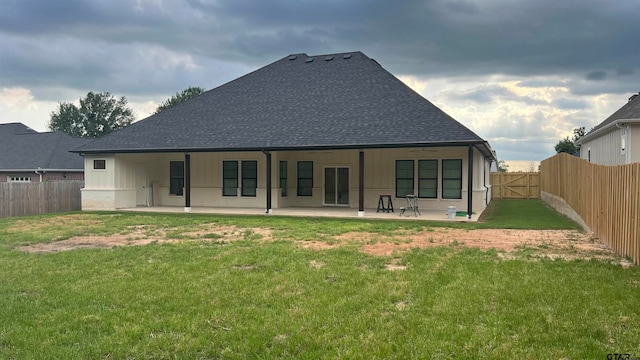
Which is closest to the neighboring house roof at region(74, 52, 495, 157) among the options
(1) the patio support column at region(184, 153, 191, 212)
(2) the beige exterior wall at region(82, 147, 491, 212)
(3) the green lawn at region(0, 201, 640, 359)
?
(1) the patio support column at region(184, 153, 191, 212)

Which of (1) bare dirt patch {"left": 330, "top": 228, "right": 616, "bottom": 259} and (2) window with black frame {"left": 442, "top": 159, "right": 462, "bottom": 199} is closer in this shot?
(1) bare dirt patch {"left": 330, "top": 228, "right": 616, "bottom": 259}

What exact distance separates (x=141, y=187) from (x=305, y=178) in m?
7.62

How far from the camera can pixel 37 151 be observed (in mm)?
32094

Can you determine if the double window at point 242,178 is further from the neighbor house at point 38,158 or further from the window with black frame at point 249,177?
the neighbor house at point 38,158

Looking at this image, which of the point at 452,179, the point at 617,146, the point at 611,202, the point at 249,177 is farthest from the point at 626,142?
the point at 249,177

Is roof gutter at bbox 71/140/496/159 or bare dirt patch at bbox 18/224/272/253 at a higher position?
roof gutter at bbox 71/140/496/159

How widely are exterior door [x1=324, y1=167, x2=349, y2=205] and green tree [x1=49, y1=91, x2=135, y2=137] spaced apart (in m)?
54.5

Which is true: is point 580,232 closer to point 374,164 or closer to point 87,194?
point 374,164

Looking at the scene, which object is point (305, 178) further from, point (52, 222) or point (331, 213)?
point (52, 222)

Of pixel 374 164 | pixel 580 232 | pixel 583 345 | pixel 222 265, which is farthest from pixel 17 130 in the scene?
pixel 583 345

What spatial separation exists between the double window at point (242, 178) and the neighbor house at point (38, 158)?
1498cm

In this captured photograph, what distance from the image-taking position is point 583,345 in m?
4.34

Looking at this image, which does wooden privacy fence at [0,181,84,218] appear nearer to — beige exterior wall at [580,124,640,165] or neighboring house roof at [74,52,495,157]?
neighboring house roof at [74,52,495,157]

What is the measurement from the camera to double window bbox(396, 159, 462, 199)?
61.4ft
